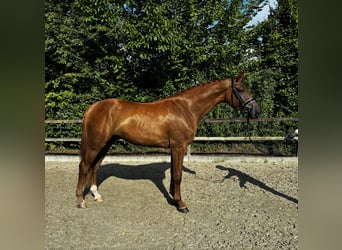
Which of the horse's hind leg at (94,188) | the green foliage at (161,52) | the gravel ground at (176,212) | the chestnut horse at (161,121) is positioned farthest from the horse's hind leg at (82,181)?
the green foliage at (161,52)

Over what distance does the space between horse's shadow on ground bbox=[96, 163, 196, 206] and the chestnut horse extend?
1041mm

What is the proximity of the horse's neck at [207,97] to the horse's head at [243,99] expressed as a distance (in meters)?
0.11

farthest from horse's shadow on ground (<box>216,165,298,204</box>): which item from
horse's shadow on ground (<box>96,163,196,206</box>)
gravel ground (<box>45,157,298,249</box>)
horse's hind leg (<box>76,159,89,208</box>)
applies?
horse's hind leg (<box>76,159,89,208</box>)

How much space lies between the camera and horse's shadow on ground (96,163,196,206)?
14.7 feet

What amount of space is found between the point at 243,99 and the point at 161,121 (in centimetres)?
97

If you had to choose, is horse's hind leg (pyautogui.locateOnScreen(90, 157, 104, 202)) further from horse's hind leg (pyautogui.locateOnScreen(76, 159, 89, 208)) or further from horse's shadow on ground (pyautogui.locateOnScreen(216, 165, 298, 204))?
horse's shadow on ground (pyautogui.locateOnScreen(216, 165, 298, 204))

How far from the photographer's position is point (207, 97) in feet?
10.6

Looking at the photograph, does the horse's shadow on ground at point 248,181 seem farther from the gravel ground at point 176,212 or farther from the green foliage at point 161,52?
the green foliage at point 161,52

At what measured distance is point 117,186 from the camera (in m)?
4.12

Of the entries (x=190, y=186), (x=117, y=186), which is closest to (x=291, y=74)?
(x=190, y=186)

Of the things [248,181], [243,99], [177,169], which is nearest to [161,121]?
[177,169]

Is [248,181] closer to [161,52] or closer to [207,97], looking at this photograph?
[207,97]

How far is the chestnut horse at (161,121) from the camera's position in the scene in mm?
3152

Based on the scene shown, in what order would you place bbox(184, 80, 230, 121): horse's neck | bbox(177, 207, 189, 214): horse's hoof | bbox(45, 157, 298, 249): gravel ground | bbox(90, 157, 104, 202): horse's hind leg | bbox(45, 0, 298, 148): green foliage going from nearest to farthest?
1. bbox(45, 157, 298, 249): gravel ground
2. bbox(177, 207, 189, 214): horse's hoof
3. bbox(184, 80, 230, 121): horse's neck
4. bbox(90, 157, 104, 202): horse's hind leg
5. bbox(45, 0, 298, 148): green foliage
